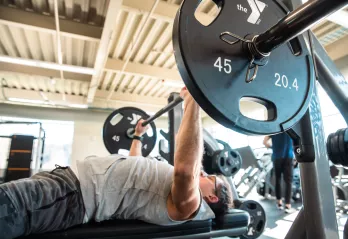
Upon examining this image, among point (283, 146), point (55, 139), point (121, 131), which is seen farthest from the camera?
point (55, 139)

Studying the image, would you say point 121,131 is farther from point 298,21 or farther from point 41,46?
point 41,46

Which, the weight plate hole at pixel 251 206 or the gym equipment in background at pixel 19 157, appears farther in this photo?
the gym equipment in background at pixel 19 157

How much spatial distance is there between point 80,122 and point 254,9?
6.10m

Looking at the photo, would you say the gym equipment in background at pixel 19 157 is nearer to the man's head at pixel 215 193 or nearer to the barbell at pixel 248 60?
the man's head at pixel 215 193

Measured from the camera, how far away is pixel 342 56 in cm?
340

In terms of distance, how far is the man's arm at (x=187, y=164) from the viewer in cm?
88

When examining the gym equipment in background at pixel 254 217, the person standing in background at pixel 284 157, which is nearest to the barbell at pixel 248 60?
the gym equipment in background at pixel 254 217

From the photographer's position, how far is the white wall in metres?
5.73

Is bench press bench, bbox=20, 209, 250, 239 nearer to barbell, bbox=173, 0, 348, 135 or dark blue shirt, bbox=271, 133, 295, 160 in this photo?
barbell, bbox=173, 0, 348, 135

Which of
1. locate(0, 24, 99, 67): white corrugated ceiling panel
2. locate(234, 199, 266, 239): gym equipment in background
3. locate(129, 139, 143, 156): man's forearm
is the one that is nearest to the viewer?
locate(234, 199, 266, 239): gym equipment in background

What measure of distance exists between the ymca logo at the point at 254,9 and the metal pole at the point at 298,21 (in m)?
0.09

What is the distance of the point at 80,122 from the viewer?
614 centimetres

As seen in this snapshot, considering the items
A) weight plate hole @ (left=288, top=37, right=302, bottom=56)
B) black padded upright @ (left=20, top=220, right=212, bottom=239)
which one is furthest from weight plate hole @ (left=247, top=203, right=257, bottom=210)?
weight plate hole @ (left=288, top=37, right=302, bottom=56)

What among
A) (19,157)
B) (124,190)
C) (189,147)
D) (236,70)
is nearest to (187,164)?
(189,147)
